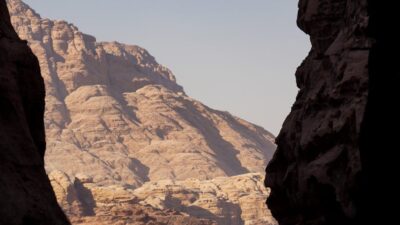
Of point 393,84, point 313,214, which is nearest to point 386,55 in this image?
point 393,84

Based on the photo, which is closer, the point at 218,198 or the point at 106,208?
the point at 106,208

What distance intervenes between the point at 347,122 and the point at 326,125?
1.26 metres

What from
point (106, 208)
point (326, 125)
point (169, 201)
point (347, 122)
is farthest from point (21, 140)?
point (169, 201)

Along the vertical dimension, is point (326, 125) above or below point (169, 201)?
below

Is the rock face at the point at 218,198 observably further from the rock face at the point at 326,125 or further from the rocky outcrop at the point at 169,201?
the rock face at the point at 326,125

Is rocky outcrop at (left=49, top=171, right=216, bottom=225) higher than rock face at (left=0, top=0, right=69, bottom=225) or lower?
higher

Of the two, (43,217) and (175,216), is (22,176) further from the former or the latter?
(175,216)

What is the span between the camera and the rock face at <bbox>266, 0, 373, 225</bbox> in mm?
22156

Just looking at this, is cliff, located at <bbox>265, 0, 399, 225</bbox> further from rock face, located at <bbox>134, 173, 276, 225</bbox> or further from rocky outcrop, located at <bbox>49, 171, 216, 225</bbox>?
rock face, located at <bbox>134, 173, 276, 225</bbox>

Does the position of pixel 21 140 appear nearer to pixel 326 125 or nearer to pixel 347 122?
pixel 347 122

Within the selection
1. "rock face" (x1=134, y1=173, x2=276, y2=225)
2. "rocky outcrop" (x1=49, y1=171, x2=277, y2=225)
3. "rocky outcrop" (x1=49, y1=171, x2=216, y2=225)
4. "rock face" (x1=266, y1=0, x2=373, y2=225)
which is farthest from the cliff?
"rock face" (x1=134, y1=173, x2=276, y2=225)

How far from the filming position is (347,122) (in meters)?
22.4

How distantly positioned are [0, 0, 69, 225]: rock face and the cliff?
6.38 meters

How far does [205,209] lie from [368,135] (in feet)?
406
